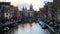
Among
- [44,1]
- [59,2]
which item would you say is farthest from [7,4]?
[59,2]

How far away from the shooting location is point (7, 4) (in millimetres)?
87188

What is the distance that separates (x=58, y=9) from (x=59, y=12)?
1392 millimetres

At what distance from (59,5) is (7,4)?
142 feet

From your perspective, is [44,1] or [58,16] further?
[44,1]

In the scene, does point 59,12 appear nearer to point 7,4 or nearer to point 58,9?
point 58,9

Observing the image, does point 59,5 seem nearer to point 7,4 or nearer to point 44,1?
point 44,1

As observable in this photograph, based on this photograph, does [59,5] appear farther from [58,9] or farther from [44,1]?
[44,1]

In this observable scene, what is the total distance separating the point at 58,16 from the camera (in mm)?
47750

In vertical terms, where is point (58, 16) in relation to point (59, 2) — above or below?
below

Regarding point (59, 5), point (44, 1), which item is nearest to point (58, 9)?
point (59, 5)

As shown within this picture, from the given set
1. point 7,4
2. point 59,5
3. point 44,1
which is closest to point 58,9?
point 59,5

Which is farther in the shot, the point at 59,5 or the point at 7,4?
the point at 7,4

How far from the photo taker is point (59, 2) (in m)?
49.9

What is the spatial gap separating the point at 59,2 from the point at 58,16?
4516 millimetres
